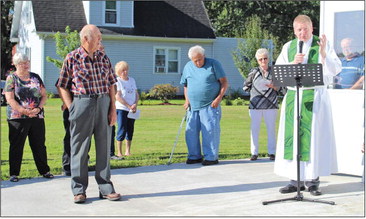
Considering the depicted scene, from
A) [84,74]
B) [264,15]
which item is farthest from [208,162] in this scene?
[264,15]

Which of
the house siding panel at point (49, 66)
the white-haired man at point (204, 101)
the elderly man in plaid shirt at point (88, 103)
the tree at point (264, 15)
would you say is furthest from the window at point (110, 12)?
the elderly man in plaid shirt at point (88, 103)

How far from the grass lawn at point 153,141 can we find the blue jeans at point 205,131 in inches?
17.7

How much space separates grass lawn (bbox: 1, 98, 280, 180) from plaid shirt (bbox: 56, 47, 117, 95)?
2413mm

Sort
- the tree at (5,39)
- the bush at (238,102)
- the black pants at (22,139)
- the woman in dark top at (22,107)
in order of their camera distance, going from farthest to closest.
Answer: the tree at (5,39)
the bush at (238,102)
the black pants at (22,139)
the woman in dark top at (22,107)

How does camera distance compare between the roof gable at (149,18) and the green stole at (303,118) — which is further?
the roof gable at (149,18)

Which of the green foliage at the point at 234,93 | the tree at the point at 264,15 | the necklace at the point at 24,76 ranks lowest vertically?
the green foliage at the point at 234,93

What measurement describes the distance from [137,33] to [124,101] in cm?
2116

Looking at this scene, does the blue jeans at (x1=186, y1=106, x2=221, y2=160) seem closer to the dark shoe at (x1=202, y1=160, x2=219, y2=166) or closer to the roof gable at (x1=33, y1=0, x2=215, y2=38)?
the dark shoe at (x1=202, y1=160, x2=219, y2=166)

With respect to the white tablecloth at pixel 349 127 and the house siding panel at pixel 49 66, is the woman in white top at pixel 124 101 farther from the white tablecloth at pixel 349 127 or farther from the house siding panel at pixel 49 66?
the house siding panel at pixel 49 66

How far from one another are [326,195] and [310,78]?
5.16 feet

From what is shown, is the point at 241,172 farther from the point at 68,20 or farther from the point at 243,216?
the point at 68,20

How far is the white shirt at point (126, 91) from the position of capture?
439 inches

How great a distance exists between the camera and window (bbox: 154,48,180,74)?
33.2m

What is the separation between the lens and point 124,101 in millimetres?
11094
